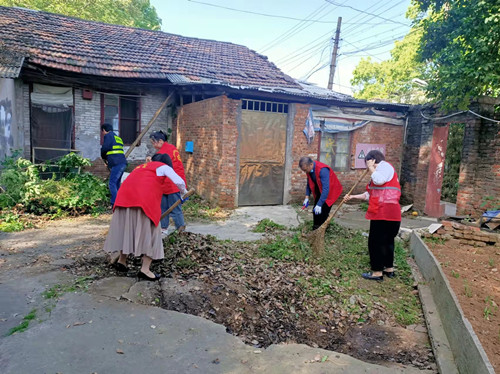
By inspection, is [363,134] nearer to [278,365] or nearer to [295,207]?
[295,207]

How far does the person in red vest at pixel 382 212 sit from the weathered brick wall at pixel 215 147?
4434 mm

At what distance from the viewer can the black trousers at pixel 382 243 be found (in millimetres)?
4762

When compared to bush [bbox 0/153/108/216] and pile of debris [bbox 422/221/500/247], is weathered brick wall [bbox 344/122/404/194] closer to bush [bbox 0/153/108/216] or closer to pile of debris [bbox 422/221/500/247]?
pile of debris [bbox 422/221/500/247]

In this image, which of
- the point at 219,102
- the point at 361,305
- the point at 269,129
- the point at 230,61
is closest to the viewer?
the point at 361,305

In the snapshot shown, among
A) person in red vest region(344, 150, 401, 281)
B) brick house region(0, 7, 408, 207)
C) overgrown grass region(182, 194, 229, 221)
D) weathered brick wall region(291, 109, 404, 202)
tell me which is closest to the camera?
person in red vest region(344, 150, 401, 281)

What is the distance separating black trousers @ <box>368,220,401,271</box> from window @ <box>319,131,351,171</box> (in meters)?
5.52

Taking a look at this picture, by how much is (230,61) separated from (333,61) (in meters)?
9.21

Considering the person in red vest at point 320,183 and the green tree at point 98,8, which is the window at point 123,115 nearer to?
the person in red vest at point 320,183

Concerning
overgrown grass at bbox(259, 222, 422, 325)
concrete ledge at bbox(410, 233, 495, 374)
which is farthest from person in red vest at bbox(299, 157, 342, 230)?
concrete ledge at bbox(410, 233, 495, 374)

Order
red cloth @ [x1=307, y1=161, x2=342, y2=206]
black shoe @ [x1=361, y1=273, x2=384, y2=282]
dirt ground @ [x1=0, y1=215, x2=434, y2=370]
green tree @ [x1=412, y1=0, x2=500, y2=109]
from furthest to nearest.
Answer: green tree @ [x1=412, y1=0, x2=500, y2=109], red cloth @ [x1=307, y1=161, x2=342, y2=206], black shoe @ [x1=361, y1=273, x2=384, y2=282], dirt ground @ [x1=0, y1=215, x2=434, y2=370]

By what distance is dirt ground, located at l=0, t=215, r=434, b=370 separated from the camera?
345 cm

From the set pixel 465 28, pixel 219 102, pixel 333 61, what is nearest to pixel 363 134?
pixel 465 28

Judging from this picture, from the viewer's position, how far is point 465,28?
7.27 meters

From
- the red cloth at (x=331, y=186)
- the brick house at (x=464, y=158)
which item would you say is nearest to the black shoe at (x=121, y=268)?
the red cloth at (x=331, y=186)
